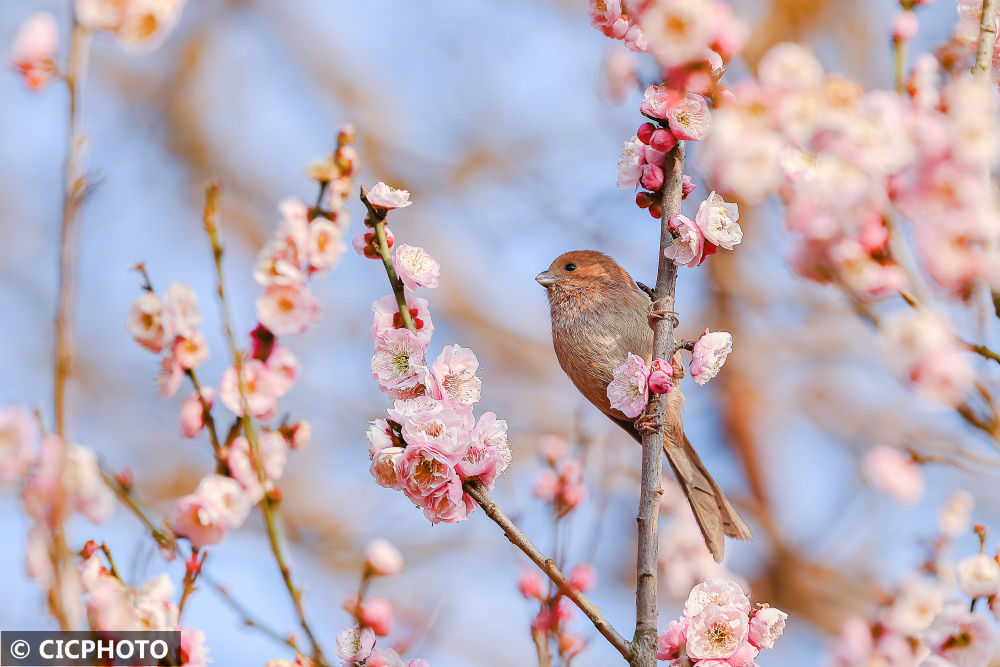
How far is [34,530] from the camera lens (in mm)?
1256

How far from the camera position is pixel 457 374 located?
198cm

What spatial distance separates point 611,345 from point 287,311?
2.03 meters

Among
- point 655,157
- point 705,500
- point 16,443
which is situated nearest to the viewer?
point 16,443

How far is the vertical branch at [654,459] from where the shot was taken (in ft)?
6.16

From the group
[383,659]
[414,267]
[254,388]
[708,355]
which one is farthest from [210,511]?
[708,355]

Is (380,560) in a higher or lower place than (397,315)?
lower

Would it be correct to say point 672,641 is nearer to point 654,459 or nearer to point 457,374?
point 654,459

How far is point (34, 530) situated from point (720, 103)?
4.46 feet

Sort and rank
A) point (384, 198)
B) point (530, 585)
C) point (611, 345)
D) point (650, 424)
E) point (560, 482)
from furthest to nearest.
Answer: point (611, 345), point (560, 482), point (530, 585), point (650, 424), point (384, 198)

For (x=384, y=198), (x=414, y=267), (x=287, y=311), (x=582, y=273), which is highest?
(x=582, y=273)

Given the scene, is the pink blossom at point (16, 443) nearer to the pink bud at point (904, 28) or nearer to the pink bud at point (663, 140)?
the pink bud at point (663, 140)

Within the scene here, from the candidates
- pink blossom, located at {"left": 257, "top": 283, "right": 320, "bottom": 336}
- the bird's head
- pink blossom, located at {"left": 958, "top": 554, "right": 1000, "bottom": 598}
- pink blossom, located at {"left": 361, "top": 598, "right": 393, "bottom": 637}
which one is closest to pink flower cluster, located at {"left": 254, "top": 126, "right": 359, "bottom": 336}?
pink blossom, located at {"left": 257, "top": 283, "right": 320, "bottom": 336}

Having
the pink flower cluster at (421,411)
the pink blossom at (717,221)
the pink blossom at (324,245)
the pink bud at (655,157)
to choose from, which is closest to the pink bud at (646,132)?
the pink bud at (655,157)

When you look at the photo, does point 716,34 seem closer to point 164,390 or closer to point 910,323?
point 910,323
